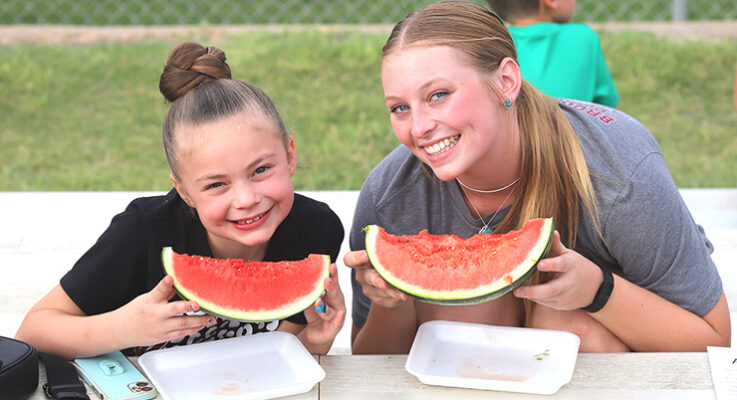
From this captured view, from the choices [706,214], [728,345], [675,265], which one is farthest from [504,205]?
[706,214]

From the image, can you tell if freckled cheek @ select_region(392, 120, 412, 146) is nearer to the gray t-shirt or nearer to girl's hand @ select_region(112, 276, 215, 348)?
the gray t-shirt

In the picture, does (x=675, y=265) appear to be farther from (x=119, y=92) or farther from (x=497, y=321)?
(x=119, y=92)

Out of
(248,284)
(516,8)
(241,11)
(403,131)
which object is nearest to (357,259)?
(248,284)

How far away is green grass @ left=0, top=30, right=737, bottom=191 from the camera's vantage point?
6746mm

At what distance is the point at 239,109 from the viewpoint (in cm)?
255

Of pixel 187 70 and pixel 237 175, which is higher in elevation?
pixel 187 70

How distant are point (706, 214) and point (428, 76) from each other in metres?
2.70

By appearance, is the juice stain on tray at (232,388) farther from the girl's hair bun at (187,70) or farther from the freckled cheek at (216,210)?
the girl's hair bun at (187,70)

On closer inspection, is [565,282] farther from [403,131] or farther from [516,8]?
[516,8]

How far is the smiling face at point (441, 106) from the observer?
245 cm

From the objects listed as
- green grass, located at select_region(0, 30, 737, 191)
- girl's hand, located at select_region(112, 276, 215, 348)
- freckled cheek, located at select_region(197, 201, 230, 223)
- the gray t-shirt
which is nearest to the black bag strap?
girl's hand, located at select_region(112, 276, 215, 348)

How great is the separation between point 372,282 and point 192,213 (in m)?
0.75

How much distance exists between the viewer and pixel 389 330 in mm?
2871

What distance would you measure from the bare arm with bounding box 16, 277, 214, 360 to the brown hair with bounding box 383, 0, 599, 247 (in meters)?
1.01
